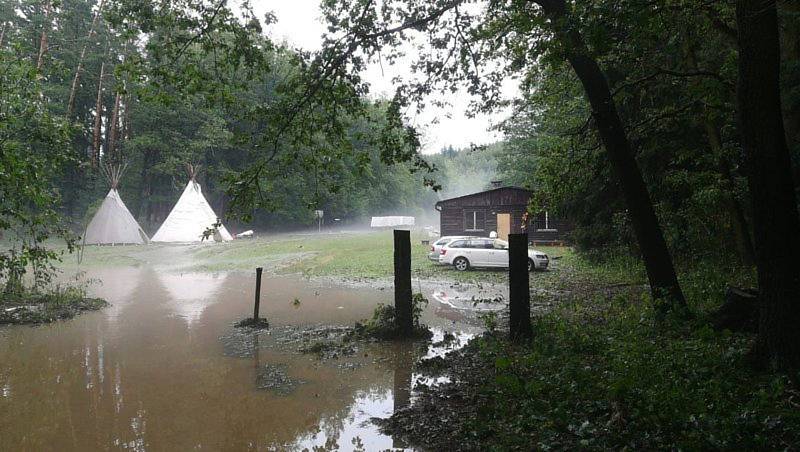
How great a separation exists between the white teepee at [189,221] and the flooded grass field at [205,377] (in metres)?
24.2

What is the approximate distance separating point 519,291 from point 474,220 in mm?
27562

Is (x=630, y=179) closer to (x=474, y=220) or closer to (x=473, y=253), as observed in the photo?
(x=473, y=253)

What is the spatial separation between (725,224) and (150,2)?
45.9 feet

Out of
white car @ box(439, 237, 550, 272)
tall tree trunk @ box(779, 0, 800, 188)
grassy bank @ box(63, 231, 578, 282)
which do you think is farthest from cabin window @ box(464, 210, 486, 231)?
tall tree trunk @ box(779, 0, 800, 188)

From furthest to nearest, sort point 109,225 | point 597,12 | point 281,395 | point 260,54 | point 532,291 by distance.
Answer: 1. point 109,225
2. point 532,291
3. point 260,54
4. point 281,395
5. point 597,12

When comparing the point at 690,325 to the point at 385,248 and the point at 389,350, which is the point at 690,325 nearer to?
the point at 389,350

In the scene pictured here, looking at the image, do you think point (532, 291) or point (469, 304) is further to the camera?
point (532, 291)

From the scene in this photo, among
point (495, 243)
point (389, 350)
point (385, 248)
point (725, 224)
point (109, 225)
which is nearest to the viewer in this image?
point (389, 350)

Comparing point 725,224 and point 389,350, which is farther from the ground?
point 725,224

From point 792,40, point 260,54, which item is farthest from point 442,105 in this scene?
point 792,40

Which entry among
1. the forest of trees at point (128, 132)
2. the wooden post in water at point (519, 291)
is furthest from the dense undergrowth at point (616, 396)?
the forest of trees at point (128, 132)

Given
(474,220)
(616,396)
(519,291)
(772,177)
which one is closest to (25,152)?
(519,291)

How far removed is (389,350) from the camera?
977cm

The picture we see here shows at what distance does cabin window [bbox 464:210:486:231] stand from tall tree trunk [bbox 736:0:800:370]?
31.0m
